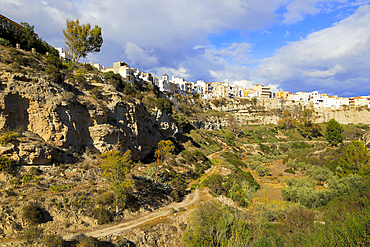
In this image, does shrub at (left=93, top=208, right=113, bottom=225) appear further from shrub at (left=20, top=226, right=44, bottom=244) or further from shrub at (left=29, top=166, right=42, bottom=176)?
shrub at (left=29, top=166, right=42, bottom=176)

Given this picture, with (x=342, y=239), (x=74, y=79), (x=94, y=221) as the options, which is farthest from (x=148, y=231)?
(x=74, y=79)

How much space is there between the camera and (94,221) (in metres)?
16.3

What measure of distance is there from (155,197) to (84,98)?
603 inches

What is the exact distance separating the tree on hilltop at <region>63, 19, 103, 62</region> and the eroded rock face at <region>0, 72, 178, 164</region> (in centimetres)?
1769

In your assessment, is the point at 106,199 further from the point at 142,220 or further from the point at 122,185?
the point at 142,220

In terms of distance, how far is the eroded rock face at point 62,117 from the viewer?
18.5 m

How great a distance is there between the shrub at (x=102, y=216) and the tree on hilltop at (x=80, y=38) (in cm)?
3362

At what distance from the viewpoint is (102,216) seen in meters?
16.7

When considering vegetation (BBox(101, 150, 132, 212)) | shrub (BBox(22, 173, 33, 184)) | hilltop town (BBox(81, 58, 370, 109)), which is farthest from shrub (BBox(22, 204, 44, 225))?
hilltop town (BBox(81, 58, 370, 109))

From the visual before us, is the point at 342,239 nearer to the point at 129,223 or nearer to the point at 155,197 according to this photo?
the point at 129,223

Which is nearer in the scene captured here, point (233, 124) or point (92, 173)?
point (92, 173)

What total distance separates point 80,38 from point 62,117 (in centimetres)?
2670

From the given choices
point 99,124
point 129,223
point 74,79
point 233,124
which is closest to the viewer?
point 129,223

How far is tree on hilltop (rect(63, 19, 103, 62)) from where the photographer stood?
40178mm
